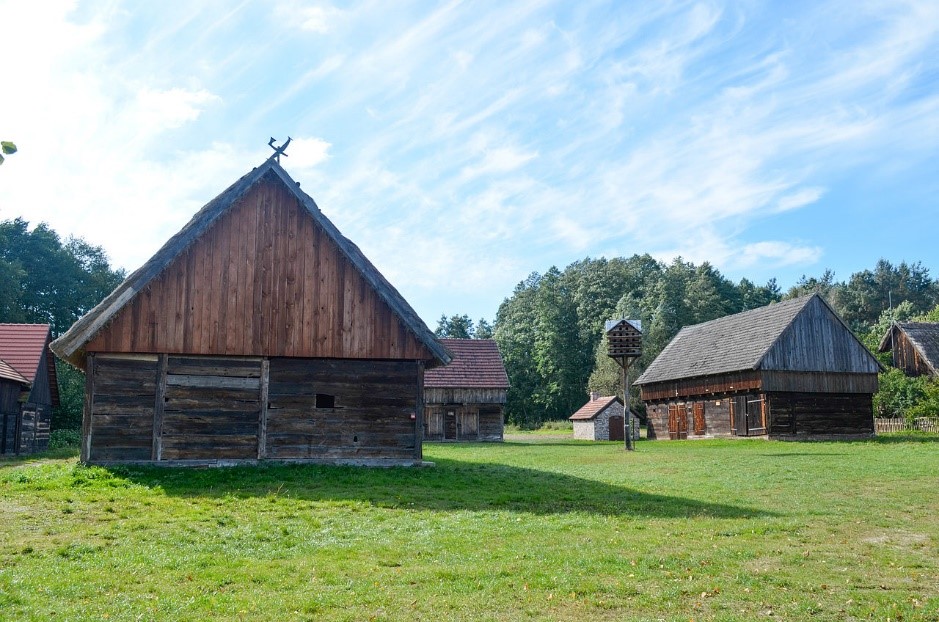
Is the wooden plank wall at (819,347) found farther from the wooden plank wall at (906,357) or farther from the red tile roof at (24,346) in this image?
the red tile roof at (24,346)

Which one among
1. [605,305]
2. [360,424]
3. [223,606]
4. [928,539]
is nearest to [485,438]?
[360,424]

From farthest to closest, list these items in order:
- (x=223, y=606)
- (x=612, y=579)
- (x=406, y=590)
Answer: (x=612, y=579) → (x=406, y=590) → (x=223, y=606)

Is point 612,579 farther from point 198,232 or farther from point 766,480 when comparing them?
point 198,232

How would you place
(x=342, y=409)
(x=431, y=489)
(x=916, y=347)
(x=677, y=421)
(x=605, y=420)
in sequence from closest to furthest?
(x=431, y=489) → (x=342, y=409) → (x=677, y=421) → (x=605, y=420) → (x=916, y=347)

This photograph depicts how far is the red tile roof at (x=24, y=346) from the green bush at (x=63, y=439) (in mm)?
6001

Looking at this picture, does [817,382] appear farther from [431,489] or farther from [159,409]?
[159,409]

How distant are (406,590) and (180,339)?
11649mm

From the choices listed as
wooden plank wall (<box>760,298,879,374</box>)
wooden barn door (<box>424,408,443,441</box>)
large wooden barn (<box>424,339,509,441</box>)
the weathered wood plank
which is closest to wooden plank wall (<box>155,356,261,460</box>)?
the weathered wood plank

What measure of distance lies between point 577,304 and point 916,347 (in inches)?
1702

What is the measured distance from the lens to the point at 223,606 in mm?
6633

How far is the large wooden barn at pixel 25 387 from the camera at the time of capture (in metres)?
31.1

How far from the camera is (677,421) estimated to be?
45000 mm

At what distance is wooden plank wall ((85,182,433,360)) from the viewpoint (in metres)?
17.1

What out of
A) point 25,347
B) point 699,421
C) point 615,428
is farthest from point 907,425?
point 25,347
